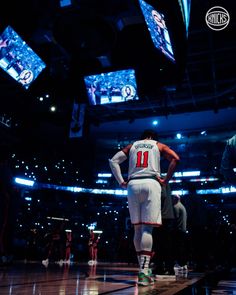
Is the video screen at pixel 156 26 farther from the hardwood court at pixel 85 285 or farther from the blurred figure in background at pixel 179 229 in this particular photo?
the hardwood court at pixel 85 285

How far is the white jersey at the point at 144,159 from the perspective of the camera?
333 cm

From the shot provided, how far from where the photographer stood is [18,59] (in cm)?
823

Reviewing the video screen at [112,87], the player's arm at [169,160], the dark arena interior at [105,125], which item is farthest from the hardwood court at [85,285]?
the video screen at [112,87]

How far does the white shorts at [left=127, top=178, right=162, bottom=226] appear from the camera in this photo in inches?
122

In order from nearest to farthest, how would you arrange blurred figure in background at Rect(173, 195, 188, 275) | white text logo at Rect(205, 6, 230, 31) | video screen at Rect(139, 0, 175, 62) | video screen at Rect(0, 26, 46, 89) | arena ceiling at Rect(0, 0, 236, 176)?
blurred figure in background at Rect(173, 195, 188, 275) < video screen at Rect(139, 0, 175, 62) < video screen at Rect(0, 26, 46, 89) < arena ceiling at Rect(0, 0, 236, 176) < white text logo at Rect(205, 6, 230, 31)

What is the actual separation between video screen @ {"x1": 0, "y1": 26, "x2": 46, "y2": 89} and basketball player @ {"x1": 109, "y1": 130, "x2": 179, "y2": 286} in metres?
5.47

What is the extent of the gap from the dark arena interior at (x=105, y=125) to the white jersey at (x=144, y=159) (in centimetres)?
69

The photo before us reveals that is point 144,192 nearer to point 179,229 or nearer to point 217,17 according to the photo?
point 179,229

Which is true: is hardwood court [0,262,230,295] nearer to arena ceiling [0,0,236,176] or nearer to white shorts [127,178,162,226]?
white shorts [127,178,162,226]

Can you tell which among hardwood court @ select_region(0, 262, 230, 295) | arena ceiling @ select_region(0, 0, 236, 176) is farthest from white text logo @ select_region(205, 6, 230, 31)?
hardwood court @ select_region(0, 262, 230, 295)

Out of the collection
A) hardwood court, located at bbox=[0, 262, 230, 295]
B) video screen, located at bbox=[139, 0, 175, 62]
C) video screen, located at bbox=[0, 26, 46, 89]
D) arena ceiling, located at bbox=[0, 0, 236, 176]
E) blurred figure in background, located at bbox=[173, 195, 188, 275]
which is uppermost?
arena ceiling, located at bbox=[0, 0, 236, 176]

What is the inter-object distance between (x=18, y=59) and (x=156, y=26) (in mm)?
3908

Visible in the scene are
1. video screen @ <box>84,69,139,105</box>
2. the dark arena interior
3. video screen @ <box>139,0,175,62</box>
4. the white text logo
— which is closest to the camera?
the dark arena interior

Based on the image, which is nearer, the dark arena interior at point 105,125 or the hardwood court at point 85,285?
the hardwood court at point 85,285
